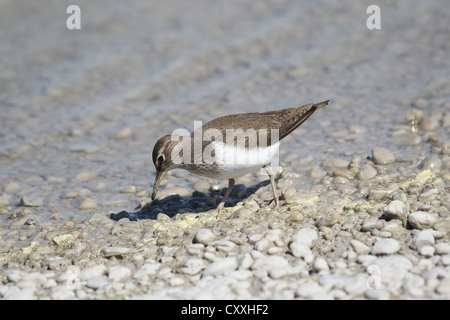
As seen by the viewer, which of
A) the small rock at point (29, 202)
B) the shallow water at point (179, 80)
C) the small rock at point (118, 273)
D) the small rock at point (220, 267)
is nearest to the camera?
the small rock at point (220, 267)

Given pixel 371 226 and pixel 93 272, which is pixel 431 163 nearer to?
pixel 371 226

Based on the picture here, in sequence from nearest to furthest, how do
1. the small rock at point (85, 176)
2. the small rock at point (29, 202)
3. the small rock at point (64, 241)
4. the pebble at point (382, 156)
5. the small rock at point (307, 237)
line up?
the small rock at point (307, 237)
the small rock at point (64, 241)
the small rock at point (29, 202)
the pebble at point (382, 156)
the small rock at point (85, 176)

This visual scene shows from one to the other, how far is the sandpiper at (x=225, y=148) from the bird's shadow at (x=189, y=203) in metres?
0.33

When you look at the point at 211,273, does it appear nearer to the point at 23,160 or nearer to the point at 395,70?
the point at 23,160

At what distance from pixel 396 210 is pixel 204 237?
6.47 ft

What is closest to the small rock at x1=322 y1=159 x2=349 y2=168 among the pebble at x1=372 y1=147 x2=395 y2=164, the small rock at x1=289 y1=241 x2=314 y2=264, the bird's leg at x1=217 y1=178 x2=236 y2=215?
the pebble at x1=372 y1=147 x2=395 y2=164

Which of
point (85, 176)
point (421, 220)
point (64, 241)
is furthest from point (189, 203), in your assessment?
point (421, 220)

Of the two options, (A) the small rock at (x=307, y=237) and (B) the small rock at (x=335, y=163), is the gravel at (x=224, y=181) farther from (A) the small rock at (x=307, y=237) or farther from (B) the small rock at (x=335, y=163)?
(B) the small rock at (x=335, y=163)

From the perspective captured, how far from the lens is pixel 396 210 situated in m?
Result: 5.78

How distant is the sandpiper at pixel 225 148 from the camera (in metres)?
6.71

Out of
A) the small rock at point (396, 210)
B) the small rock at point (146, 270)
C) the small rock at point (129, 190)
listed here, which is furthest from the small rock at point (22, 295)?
the small rock at point (396, 210)

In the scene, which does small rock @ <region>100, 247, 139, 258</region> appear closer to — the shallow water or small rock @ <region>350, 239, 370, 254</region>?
the shallow water

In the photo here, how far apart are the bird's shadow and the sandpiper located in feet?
1.08

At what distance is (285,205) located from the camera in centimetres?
682
